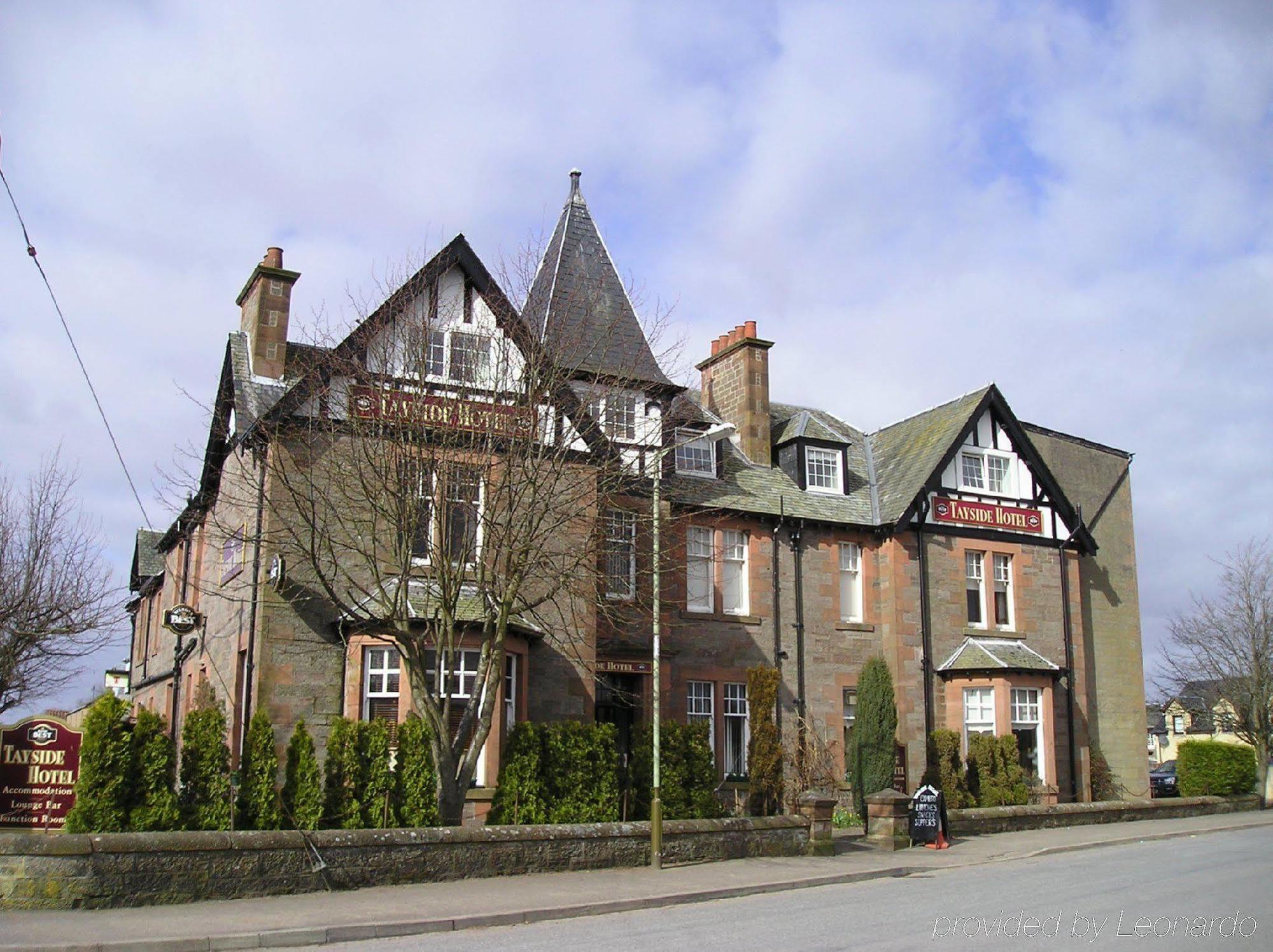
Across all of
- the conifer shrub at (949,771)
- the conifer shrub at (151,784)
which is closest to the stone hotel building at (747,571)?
the conifer shrub at (949,771)

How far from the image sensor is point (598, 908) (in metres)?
14.9

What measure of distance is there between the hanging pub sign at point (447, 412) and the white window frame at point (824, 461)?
41.9 ft

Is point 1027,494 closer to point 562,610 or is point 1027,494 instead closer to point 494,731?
point 562,610

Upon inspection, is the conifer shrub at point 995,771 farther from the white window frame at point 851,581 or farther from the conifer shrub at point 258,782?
the conifer shrub at point 258,782

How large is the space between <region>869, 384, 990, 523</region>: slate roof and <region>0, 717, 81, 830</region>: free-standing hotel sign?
19470mm

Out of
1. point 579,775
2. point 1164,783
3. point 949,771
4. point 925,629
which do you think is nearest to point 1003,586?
point 925,629

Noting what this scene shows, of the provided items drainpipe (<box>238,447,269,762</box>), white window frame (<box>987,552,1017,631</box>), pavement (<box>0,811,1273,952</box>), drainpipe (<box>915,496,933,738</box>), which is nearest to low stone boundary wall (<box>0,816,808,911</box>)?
pavement (<box>0,811,1273,952</box>)

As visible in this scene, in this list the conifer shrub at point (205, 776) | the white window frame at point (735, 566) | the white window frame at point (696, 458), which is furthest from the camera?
the white window frame at point (696, 458)

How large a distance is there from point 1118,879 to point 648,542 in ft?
38.3

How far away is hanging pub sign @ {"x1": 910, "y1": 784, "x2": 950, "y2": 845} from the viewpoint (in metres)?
22.0

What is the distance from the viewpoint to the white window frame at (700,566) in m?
27.1

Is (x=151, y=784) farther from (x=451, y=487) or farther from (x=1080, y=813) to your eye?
(x=1080, y=813)

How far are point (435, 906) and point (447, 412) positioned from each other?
7602 millimetres

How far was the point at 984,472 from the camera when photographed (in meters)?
31.2
